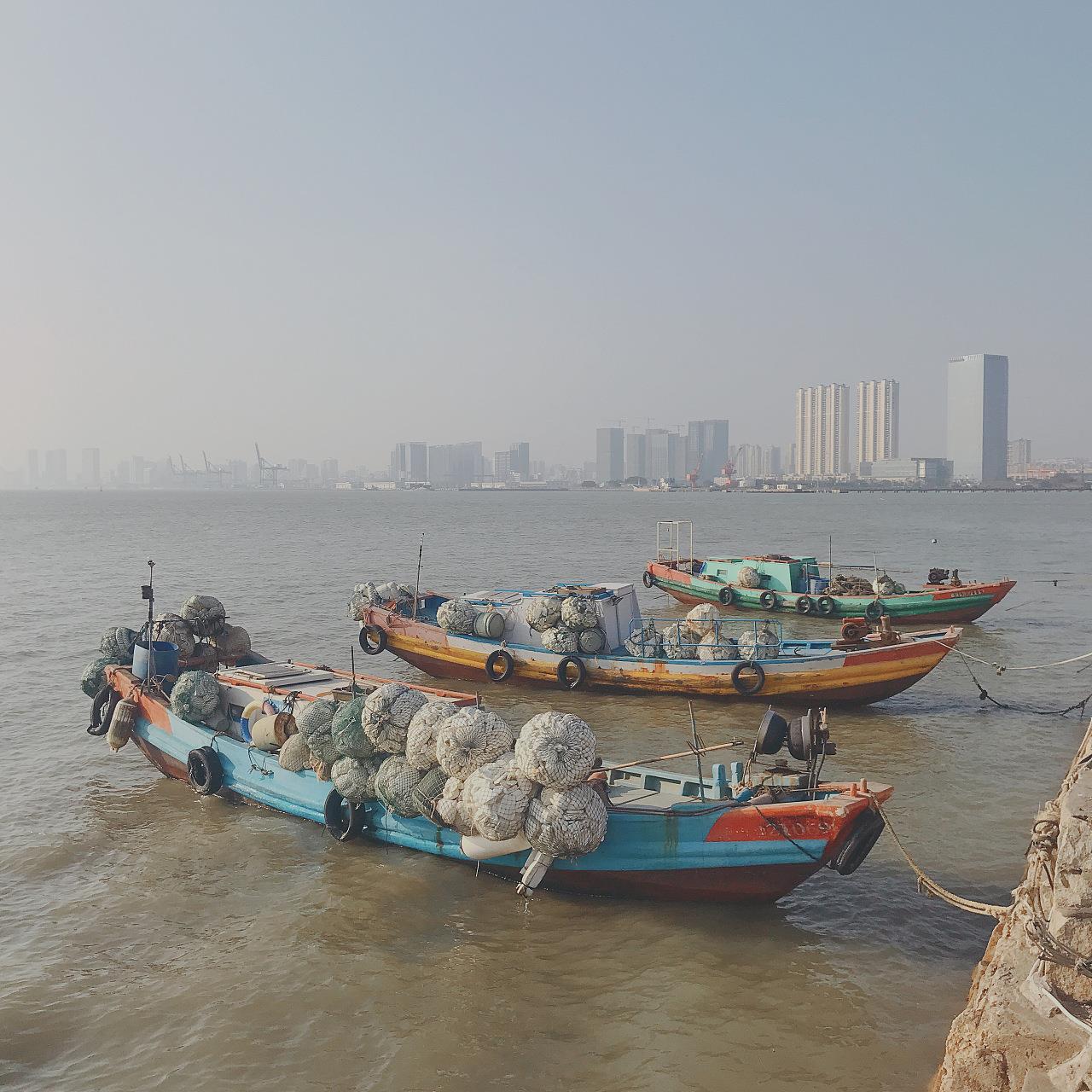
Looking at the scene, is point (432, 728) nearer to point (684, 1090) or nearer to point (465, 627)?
point (684, 1090)

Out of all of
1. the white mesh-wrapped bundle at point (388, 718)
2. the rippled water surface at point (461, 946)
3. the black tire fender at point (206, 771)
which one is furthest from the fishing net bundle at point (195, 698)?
the white mesh-wrapped bundle at point (388, 718)

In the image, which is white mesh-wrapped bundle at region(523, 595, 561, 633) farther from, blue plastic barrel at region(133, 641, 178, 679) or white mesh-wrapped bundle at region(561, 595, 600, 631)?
blue plastic barrel at region(133, 641, 178, 679)

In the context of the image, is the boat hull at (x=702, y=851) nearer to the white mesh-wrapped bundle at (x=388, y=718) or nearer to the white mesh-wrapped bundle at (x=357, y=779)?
the white mesh-wrapped bundle at (x=357, y=779)

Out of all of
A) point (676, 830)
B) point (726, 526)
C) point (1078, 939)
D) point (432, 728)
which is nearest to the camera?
point (1078, 939)

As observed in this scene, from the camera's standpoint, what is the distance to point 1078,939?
5.56 metres

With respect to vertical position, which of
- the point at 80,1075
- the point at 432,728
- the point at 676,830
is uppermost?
the point at 432,728

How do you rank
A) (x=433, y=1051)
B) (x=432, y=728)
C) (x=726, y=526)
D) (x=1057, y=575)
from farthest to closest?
(x=726, y=526), (x=1057, y=575), (x=432, y=728), (x=433, y=1051)

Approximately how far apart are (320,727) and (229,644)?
6040mm

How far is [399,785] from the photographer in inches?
434

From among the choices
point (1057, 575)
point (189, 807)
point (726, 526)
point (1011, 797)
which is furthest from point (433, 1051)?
point (726, 526)

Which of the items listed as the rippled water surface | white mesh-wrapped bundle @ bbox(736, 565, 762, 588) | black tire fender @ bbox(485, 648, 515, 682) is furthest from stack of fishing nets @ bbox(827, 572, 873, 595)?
black tire fender @ bbox(485, 648, 515, 682)

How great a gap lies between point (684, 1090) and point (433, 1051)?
218 cm

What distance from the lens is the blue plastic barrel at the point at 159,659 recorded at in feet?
51.5

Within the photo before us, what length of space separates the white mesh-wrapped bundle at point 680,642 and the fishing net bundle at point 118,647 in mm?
10512
